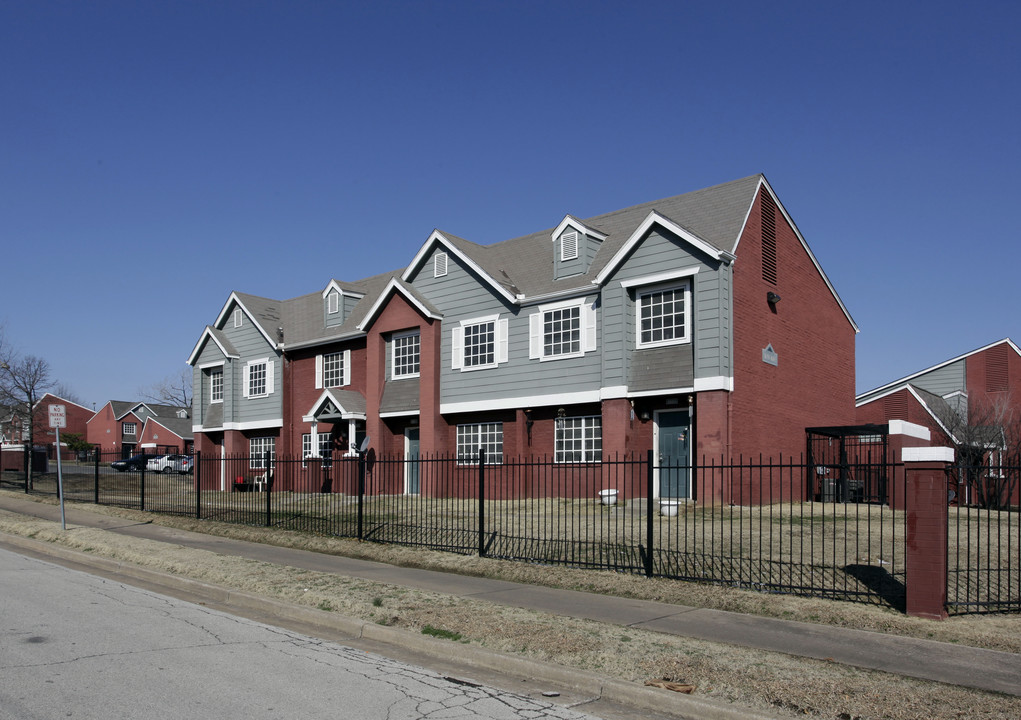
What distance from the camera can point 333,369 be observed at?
108 feet

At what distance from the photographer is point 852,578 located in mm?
11477

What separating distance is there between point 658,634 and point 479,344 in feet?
60.7

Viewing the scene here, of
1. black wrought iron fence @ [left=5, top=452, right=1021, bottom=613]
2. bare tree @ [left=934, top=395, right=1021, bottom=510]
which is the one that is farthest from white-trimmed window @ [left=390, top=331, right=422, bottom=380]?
bare tree @ [left=934, top=395, right=1021, bottom=510]

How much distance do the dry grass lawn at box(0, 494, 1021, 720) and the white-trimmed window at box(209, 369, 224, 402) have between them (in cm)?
2309

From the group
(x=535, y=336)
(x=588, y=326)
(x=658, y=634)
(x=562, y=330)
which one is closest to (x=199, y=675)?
(x=658, y=634)

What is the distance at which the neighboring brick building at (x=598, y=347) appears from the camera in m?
21.8

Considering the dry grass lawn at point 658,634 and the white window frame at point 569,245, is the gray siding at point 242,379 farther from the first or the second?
the dry grass lawn at point 658,634

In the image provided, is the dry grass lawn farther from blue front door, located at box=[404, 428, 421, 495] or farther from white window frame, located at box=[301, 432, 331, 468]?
white window frame, located at box=[301, 432, 331, 468]

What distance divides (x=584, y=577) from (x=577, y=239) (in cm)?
1481

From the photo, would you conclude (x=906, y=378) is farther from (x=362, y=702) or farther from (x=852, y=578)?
(x=362, y=702)

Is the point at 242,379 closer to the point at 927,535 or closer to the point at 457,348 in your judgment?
the point at 457,348

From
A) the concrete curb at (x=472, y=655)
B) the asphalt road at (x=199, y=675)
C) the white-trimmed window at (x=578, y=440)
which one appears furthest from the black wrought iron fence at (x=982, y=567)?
the white-trimmed window at (x=578, y=440)

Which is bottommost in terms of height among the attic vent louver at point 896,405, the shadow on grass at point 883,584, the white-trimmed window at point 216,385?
the shadow on grass at point 883,584

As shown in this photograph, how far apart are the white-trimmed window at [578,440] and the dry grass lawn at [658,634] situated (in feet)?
31.6
